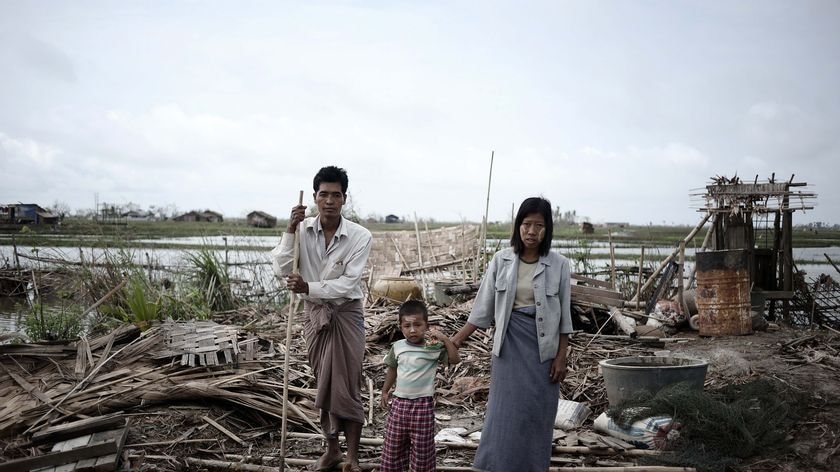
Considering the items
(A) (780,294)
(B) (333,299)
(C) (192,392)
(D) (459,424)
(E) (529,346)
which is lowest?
(D) (459,424)

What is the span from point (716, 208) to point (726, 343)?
364 centimetres

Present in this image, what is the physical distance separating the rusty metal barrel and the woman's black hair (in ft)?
19.0

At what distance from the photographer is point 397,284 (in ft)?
30.4

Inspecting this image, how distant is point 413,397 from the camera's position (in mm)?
3262

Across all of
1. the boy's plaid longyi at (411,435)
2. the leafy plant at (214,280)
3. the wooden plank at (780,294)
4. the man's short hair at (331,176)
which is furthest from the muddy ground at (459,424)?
the wooden plank at (780,294)

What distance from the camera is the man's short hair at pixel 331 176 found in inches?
144

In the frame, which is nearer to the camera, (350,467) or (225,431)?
(350,467)

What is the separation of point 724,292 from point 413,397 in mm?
6422

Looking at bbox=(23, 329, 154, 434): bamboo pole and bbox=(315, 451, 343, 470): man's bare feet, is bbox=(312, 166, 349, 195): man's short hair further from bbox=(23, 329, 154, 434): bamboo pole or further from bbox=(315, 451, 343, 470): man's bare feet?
bbox=(23, 329, 154, 434): bamboo pole

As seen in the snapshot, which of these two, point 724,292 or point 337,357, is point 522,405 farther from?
point 724,292

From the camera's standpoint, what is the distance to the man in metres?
3.71

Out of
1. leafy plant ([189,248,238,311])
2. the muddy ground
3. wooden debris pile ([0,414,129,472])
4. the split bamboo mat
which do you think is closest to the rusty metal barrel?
the muddy ground

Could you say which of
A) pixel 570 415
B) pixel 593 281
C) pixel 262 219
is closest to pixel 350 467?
pixel 570 415

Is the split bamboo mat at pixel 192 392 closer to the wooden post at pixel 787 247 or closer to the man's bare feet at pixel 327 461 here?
the man's bare feet at pixel 327 461
